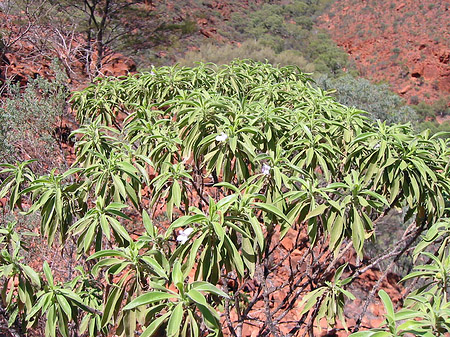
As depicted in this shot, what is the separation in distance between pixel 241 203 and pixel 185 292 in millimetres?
539

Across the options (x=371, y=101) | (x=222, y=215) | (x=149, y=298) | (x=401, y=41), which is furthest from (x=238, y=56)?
(x=149, y=298)

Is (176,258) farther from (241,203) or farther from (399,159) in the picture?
(399,159)

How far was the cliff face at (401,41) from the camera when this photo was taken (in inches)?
766

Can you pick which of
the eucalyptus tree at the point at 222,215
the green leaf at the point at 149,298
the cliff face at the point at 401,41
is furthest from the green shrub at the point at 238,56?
the green leaf at the point at 149,298

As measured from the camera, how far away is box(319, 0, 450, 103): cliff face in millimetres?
19453

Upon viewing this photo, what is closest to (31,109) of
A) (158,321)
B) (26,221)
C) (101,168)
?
(26,221)

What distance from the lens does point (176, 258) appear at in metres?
1.74

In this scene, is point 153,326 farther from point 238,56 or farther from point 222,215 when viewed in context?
point 238,56

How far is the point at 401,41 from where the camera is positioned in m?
22.1

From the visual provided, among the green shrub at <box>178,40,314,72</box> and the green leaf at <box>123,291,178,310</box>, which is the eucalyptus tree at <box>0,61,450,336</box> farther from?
the green shrub at <box>178,40,314,72</box>

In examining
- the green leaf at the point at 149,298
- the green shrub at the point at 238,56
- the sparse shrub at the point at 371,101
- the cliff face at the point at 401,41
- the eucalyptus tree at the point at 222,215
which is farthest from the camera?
the cliff face at the point at 401,41

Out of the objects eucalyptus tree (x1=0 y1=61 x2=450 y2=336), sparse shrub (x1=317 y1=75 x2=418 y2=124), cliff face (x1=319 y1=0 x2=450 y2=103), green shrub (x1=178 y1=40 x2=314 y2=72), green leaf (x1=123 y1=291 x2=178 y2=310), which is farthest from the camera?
cliff face (x1=319 y1=0 x2=450 y2=103)

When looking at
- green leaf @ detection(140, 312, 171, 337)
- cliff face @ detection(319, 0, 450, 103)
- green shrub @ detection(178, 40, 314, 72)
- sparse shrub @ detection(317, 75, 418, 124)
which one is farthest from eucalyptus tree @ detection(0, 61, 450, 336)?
cliff face @ detection(319, 0, 450, 103)

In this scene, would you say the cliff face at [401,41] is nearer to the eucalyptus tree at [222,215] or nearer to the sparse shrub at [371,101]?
the sparse shrub at [371,101]
